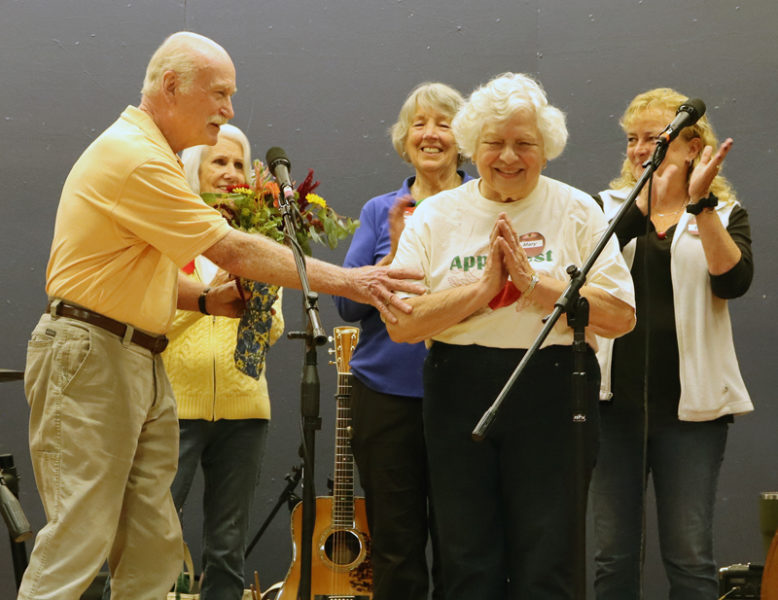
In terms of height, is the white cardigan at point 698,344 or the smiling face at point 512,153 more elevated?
the smiling face at point 512,153

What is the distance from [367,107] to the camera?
4609mm

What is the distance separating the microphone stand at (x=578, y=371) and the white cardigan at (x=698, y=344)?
0.62 meters

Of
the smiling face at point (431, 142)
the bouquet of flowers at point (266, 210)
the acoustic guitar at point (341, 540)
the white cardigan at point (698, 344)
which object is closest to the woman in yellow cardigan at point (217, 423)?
the acoustic guitar at point (341, 540)

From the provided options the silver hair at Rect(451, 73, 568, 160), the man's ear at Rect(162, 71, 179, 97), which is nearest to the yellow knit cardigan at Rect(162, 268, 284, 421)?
the man's ear at Rect(162, 71, 179, 97)

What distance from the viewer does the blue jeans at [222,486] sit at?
134 inches

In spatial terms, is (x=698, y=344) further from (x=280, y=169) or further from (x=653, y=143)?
(x=280, y=169)

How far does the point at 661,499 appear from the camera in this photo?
2951 mm

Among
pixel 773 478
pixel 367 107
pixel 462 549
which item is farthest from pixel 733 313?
pixel 462 549

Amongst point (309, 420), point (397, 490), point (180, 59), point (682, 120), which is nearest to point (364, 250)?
point (397, 490)

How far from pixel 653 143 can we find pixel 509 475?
4.12 ft

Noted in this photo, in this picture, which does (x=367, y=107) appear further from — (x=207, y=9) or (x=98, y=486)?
(x=98, y=486)

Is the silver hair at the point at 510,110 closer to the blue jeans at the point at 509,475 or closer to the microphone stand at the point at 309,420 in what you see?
the blue jeans at the point at 509,475

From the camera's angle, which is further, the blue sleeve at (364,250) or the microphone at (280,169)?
the blue sleeve at (364,250)

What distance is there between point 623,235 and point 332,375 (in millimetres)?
1938
